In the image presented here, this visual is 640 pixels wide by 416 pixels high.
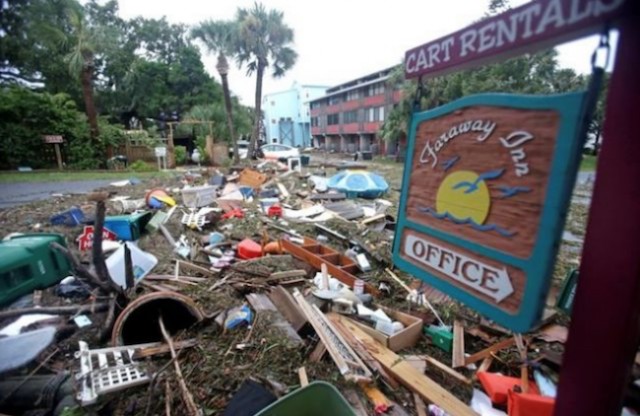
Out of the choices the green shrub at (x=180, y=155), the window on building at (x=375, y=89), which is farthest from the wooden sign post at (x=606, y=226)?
the window on building at (x=375, y=89)

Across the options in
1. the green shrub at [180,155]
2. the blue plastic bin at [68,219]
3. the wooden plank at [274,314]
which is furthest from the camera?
the green shrub at [180,155]

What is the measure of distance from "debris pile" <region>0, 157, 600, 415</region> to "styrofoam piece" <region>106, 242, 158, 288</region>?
0.06 feet

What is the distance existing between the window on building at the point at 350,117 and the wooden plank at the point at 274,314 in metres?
33.6

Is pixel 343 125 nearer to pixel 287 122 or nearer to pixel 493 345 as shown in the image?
pixel 287 122

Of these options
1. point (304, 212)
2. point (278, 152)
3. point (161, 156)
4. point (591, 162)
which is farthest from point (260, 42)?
point (591, 162)

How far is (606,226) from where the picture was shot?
3.41 feet

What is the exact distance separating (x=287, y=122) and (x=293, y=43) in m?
29.2

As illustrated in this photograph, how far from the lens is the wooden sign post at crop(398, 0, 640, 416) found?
0.97 meters

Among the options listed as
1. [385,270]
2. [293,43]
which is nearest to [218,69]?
[293,43]

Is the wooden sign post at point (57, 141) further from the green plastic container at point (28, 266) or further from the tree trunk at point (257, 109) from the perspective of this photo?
the green plastic container at point (28, 266)

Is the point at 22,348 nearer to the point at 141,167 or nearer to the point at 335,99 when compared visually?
the point at 141,167

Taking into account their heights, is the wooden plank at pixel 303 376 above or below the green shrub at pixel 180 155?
below

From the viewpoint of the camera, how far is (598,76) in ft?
3.37

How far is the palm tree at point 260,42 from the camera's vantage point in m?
20.9
